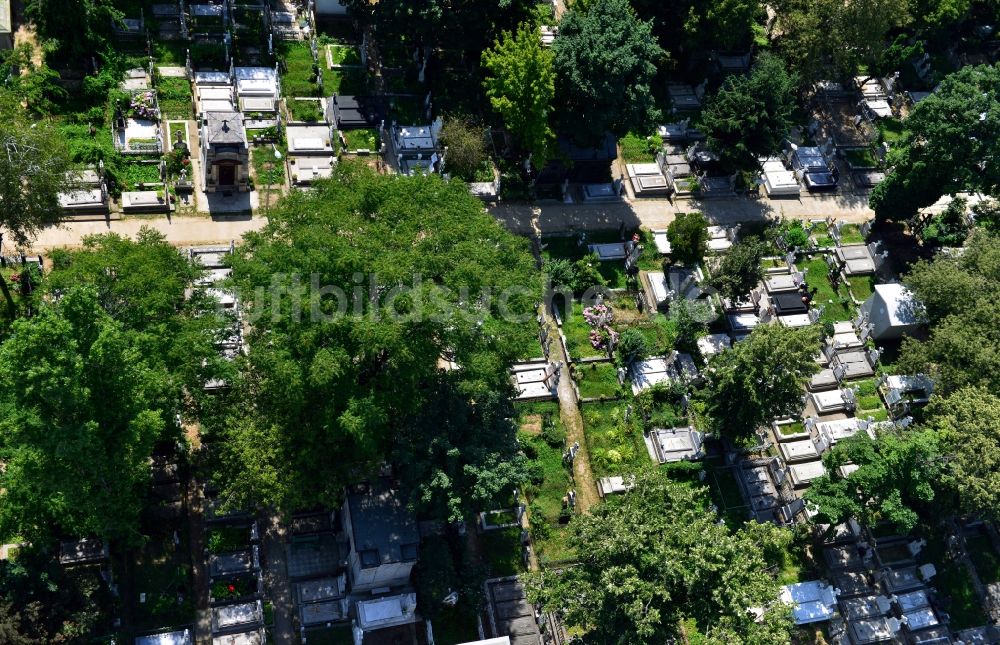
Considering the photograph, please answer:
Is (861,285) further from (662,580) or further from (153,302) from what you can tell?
(153,302)

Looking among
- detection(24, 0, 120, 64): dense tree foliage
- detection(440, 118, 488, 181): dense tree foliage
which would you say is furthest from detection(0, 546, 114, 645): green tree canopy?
detection(440, 118, 488, 181): dense tree foliage

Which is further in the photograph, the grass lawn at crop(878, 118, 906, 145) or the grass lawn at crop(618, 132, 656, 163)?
the grass lawn at crop(878, 118, 906, 145)

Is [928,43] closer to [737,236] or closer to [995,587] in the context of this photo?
[737,236]

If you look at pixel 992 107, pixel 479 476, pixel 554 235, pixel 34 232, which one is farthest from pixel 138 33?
pixel 992 107

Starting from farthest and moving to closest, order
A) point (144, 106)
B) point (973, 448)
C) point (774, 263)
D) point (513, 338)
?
point (774, 263) → point (144, 106) → point (973, 448) → point (513, 338)

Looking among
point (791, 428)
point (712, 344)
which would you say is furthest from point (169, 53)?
point (791, 428)

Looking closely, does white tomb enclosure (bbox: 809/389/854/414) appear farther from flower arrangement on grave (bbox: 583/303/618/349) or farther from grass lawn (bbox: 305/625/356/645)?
grass lawn (bbox: 305/625/356/645)

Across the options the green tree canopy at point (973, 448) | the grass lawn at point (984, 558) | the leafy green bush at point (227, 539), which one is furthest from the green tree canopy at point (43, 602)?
the grass lawn at point (984, 558)
